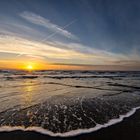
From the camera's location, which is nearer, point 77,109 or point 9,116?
point 9,116

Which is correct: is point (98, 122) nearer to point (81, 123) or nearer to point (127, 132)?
point (81, 123)

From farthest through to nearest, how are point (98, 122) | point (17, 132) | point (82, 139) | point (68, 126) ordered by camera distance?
point (98, 122) < point (68, 126) < point (17, 132) < point (82, 139)

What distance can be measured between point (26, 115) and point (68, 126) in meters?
1.86

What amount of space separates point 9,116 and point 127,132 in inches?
165

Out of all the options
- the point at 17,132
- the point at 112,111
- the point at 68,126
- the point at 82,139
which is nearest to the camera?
the point at 82,139

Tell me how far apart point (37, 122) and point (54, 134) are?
3.58 ft

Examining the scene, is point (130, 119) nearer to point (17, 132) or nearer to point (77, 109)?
point (77, 109)

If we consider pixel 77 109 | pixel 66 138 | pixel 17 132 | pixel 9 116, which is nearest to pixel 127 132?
pixel 66 138

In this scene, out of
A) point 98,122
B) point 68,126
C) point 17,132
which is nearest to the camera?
point 17,132

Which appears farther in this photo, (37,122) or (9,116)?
(9,116)

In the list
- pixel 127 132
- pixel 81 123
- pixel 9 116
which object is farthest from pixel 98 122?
pixel 9 116

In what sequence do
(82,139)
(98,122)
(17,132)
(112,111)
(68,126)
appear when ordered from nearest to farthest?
(82,139) < (17,132) < (68,126) < (98,122) < (112,111)

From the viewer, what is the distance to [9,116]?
5.68 meters

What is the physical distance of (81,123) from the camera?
17.1ft
